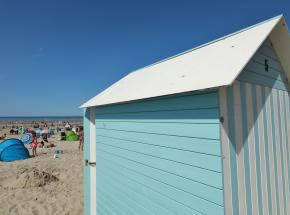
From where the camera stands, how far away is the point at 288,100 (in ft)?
12.1

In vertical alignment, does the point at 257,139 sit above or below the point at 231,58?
below

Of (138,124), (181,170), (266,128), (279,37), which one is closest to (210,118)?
(181,170)

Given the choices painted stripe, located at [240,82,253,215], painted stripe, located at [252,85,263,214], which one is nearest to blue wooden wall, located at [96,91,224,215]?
painted stripe, located at [240,82,253,215]

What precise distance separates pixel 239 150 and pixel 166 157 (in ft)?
3.07

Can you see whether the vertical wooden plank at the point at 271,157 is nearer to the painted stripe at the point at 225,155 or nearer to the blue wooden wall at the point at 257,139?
the blue wooden wall at the point at 257,139

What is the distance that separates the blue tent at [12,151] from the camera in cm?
1311

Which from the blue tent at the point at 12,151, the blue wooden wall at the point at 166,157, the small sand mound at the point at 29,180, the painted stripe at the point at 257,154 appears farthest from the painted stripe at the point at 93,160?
the blue tent at the point at 12,151

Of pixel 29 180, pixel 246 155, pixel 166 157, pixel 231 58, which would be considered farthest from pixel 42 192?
pixel 231 58

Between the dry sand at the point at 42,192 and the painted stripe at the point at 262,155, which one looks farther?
the dry sand at the point at 42,192

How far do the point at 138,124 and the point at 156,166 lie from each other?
0.80 metres

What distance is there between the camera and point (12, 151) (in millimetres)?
13344

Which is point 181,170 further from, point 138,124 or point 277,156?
point 277,156

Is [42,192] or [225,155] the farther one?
[42,192]

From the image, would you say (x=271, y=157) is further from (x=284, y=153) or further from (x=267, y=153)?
(x=284, y=153)
